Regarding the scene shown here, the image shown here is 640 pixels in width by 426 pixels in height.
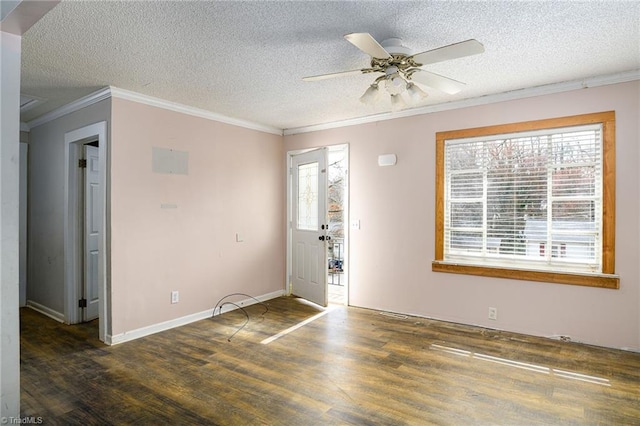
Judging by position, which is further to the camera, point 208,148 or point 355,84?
point 208,148

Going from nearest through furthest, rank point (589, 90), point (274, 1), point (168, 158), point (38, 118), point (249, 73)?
1. point (274, 1)
2. point (249, 73)
3. point (589, 90)
4. point (168, 158)
5. point (38, 118)

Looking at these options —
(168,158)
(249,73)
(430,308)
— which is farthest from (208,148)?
(430,308)

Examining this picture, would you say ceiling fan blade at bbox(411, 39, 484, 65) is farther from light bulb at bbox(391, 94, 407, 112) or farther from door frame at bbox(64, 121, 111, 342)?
door frame at bbox(64, 121, 111, 342)

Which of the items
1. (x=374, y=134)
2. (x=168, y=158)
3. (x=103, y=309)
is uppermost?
(x=374, y=134)

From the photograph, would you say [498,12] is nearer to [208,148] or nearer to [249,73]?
[249,73]

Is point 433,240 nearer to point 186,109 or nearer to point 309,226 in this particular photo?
point 309,226

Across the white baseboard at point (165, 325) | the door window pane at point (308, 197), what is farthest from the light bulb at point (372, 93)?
the white baseboard at point (165, 325)

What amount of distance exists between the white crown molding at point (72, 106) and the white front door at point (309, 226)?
2.53m

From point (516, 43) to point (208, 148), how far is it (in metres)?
3.34

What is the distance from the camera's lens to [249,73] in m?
3.18

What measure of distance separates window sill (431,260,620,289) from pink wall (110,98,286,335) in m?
2.43

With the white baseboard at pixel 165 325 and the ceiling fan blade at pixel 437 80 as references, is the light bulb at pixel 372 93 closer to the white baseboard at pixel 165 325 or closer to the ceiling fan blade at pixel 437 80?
the ceiling fan blade at pixel 437 80

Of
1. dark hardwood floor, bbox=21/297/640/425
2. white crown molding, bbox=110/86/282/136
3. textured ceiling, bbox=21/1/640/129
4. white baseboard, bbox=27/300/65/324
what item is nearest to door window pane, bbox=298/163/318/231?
white crown molding, bbox=110/86/282/136

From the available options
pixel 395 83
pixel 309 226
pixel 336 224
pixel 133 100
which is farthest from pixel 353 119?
pixel 336 224
